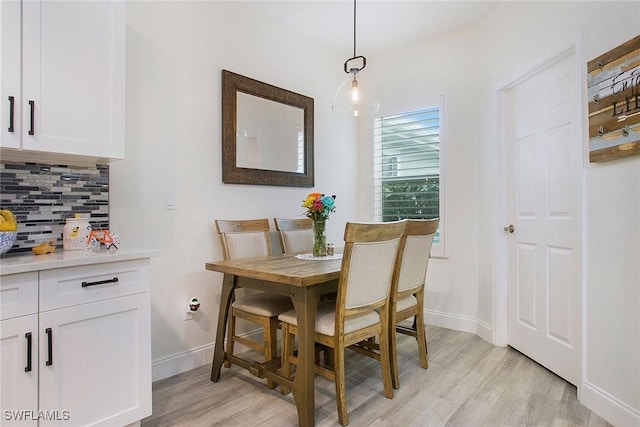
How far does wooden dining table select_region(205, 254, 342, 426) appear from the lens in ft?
5.95

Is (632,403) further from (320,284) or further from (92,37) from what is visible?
(92,37)

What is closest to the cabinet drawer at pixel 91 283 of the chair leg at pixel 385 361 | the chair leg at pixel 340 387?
the chair leg at pixel 340 387

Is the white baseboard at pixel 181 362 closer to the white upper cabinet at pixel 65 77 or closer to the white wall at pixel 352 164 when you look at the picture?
the white wall at pixel 352 164

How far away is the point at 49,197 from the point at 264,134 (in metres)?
1.64

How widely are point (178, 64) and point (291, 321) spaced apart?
1.92 m

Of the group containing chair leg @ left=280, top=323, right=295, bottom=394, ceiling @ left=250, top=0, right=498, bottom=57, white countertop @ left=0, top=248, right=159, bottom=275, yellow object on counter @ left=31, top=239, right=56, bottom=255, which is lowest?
chair leg @ left=280, top=323, right=295, bottom=394

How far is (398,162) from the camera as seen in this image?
3910mm

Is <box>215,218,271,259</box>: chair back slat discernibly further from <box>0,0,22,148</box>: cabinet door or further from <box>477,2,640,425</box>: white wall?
<box>477,2,640,425</box>: white wall

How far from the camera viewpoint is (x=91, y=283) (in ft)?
5.08

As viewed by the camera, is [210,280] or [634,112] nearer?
[634,112]

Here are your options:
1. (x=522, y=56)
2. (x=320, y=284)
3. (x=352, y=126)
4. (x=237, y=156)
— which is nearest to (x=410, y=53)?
(x=352, y=126)

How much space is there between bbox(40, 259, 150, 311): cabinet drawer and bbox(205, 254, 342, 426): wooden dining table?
0.54 meters

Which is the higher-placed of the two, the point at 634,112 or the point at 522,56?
the point at 522,56

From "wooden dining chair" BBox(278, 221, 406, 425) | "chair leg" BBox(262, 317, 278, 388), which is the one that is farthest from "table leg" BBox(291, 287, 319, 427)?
"chair leg" BBox(262, 317, 278, 388)
